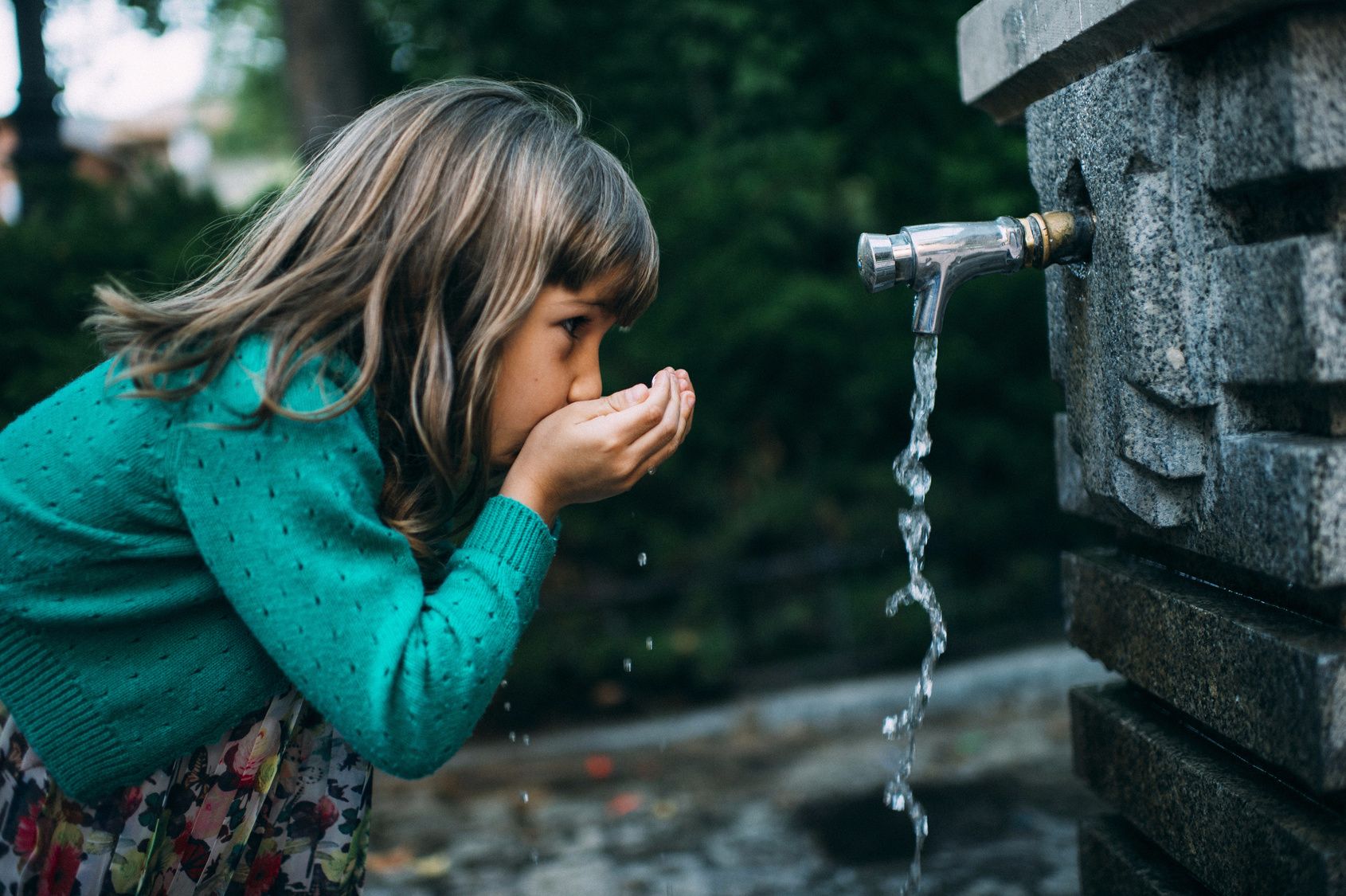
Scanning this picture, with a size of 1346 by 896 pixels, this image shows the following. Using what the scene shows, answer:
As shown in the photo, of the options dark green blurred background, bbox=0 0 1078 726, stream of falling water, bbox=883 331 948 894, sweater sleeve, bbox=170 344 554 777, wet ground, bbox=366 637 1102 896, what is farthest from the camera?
dark green blurred background, bbox=0 0 1078 726

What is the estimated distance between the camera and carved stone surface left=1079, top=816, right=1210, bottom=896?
154 cm

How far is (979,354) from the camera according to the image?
4215 mm

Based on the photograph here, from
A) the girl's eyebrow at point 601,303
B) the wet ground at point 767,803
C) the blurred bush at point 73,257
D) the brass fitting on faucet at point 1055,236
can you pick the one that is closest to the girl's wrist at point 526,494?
the girl's eyebrow at point 601,303

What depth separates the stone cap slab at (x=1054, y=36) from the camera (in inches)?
46.9

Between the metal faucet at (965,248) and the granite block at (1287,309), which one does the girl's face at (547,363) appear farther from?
the granite block at (1287,309)

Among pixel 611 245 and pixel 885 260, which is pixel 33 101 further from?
pixel 885 260

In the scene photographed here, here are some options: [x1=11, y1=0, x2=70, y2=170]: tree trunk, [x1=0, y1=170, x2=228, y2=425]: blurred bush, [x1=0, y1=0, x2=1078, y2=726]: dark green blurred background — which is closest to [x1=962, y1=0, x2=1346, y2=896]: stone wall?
[x1=0, y1=170, x2=228, y2=425]: blurred bush

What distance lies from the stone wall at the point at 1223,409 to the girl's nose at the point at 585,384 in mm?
681

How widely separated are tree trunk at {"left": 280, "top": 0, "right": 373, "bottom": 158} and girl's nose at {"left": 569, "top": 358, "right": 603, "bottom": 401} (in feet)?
10.8

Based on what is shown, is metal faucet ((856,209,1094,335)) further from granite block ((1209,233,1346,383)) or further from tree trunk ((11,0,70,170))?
tree trunk ((11,0,70,170))

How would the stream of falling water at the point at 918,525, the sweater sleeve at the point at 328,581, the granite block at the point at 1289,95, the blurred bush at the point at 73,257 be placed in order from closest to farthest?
the granite block at the point at 1289,95, the sweater sleeve at the point at 328,581, the stream of falling water at the point at 918,525, the blurred bush at the point at 73,257

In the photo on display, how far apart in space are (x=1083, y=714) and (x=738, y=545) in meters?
2.30

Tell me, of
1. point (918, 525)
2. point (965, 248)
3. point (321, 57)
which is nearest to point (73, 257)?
point (321, 57)

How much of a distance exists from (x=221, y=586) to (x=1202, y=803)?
1.24 meters
